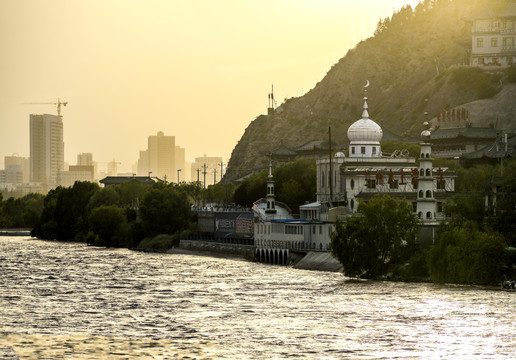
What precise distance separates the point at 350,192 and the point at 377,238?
37.1 metres

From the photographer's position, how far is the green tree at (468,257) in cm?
11362

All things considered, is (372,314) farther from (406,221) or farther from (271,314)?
(406,221)

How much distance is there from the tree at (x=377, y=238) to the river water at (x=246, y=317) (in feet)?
9.85

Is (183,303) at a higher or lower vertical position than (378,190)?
lower

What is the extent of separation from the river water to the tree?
3001mm

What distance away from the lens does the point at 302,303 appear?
4215 inches

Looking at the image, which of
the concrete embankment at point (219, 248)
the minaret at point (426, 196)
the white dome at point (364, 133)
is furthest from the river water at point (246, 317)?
the white dome at point (364, 133)

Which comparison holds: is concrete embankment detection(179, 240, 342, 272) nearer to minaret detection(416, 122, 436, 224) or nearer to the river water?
the river water

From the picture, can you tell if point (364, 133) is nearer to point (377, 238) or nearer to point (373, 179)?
point (373, 179)

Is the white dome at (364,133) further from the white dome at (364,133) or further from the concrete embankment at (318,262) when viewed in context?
the concrete embankment at (318,262)

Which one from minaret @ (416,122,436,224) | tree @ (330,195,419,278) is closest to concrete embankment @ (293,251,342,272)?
tree @ (330,195,419,278)

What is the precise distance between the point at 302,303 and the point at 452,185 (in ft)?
195

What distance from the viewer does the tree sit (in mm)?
127312

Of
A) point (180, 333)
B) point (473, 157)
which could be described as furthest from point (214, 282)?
point (473, 157)
